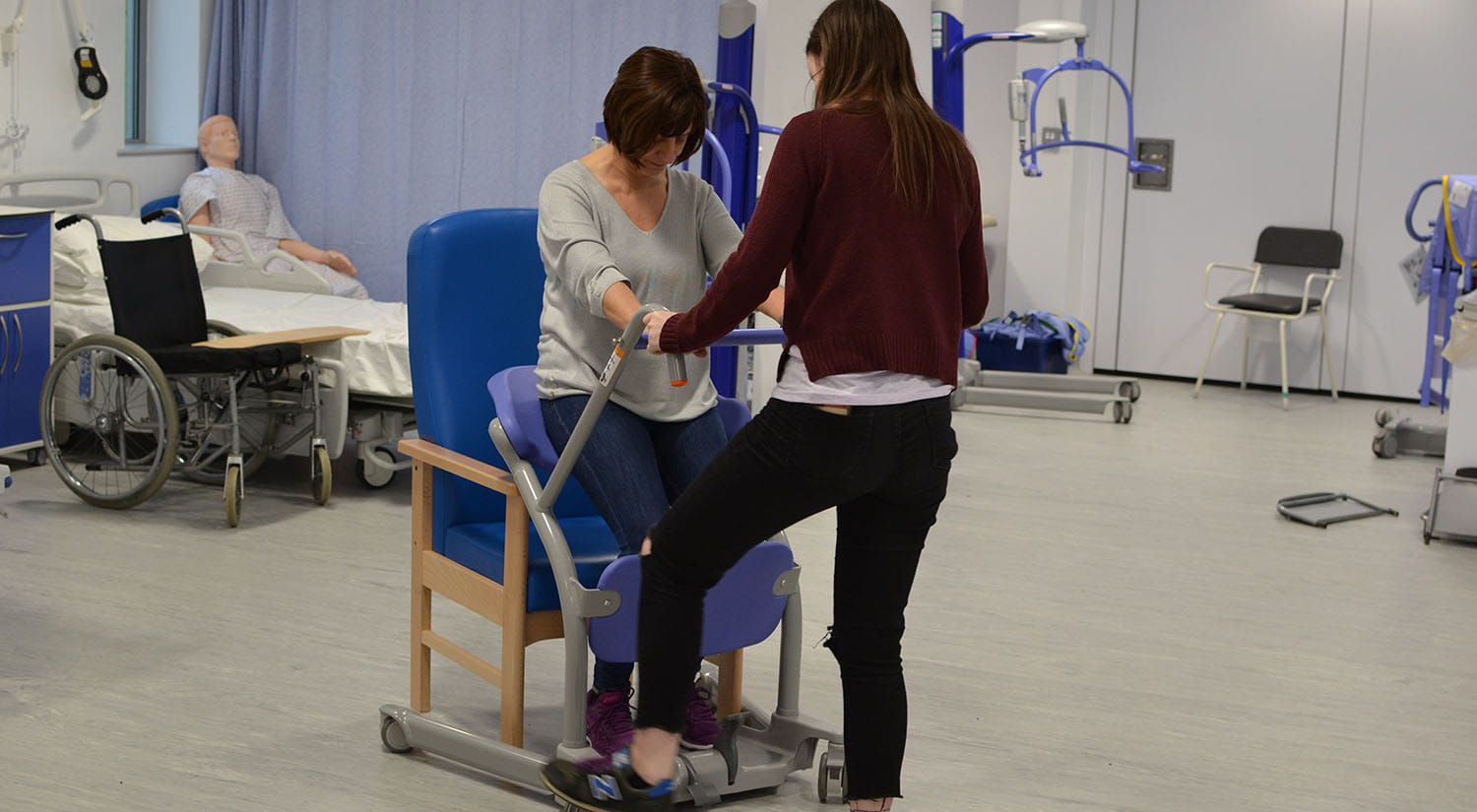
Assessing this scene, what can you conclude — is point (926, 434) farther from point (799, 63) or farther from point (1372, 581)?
point (799, 63)

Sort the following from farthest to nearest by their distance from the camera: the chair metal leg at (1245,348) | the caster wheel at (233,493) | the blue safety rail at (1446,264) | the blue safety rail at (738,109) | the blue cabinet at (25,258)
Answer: the chair metal leg at (1245,348) → the blue safety rail at (1446,264) → the blue cabinet at (25,258) → the caster wheel at (233,493) → the blue safety rail at (738,109)

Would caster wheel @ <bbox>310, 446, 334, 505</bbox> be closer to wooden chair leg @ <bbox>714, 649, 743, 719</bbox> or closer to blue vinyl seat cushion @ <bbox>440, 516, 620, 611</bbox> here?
blue vinyl seat cushion @ <bbox>440, 516, 620, 611</bbox>

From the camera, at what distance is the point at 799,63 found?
5.46 meters

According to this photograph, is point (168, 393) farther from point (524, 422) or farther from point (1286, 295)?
point (1286, 295)

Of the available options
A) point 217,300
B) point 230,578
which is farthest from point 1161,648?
point 217,300

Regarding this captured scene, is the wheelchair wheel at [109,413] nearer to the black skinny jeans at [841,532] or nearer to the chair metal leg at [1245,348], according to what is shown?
the black skinny jeans at [841,532]

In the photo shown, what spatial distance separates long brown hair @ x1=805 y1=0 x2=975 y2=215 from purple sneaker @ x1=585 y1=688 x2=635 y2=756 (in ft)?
3.41

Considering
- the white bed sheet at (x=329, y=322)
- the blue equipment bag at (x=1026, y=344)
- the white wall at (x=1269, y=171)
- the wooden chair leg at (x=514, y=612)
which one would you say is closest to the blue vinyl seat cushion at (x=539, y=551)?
the wooden chair leg at (x=514, y=612)

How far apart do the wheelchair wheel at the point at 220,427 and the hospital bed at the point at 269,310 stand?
0.23 m

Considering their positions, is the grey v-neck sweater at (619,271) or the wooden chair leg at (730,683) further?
the wooden chair leg at (730,683)

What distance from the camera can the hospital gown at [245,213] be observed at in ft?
19.9

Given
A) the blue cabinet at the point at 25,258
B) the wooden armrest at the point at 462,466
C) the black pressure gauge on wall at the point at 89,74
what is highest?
the black pressure gauge on wall at the point at 89,74

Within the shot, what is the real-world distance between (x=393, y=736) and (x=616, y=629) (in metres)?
0.59

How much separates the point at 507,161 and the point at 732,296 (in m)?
4.52
